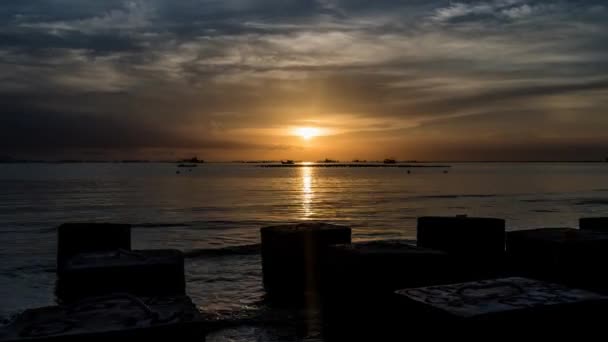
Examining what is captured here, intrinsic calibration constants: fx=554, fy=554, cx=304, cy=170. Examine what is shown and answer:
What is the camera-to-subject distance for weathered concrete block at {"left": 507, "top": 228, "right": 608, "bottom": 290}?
8.30m

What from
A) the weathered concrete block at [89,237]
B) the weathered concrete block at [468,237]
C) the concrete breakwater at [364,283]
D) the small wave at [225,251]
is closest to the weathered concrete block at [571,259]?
the concrete breakwater at [364,283]

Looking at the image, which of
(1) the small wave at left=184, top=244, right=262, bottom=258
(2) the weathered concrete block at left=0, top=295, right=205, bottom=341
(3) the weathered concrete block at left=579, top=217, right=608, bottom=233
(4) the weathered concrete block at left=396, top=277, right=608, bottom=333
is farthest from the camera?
(1) the small wave at left=184, top=244, right=262, bottom=258

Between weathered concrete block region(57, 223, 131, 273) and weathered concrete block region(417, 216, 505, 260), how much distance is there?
5.53m

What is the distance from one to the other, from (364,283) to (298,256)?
2.35 meters

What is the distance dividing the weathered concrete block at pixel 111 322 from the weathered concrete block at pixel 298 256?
4452mm

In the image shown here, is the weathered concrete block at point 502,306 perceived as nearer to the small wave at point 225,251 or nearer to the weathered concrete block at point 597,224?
the weathered concrete block at point 597,224

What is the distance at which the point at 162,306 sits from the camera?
492 cm

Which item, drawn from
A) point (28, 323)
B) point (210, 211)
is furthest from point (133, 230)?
point (28, 323)

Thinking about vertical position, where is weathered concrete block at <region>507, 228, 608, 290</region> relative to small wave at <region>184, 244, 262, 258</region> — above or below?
above

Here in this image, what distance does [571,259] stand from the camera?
327 inches

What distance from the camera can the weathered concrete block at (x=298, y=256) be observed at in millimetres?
9430

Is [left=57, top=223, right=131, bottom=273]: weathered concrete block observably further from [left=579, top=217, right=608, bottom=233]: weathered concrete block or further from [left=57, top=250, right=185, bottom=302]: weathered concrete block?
[left=579, top=217, right=608, bottom=233]: weathered concrete block

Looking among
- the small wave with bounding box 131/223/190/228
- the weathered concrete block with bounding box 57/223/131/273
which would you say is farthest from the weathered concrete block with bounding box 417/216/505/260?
the small wave with bounding box 131/223/190/228

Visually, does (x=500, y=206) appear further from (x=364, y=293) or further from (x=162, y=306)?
(x=162, y=306)
